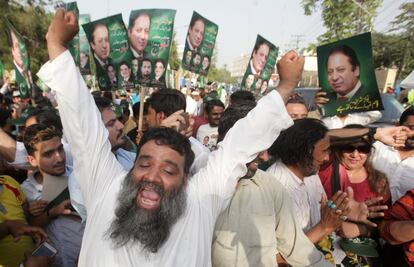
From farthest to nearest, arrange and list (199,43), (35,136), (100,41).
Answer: (199,43), (100,41), (35,136)

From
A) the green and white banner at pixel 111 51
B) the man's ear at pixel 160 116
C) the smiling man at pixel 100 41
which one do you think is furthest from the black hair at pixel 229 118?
the smiling man at pixel 100 41

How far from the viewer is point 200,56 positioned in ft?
25.0

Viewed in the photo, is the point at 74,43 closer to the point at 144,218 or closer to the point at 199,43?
the point at 199,43

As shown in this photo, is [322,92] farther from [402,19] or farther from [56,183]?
[402,19]

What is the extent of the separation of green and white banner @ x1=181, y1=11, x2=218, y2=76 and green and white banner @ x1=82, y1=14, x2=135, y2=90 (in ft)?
6.19

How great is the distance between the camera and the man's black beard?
1769mm

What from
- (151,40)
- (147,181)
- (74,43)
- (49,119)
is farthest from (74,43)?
(147,181)

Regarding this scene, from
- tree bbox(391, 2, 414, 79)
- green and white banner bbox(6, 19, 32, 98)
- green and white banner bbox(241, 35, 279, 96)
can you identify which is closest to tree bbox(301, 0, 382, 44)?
tree bbox(391, 2, 414, 79)

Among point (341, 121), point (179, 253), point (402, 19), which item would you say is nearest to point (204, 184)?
point (179, 253)

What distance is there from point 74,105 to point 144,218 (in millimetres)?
633

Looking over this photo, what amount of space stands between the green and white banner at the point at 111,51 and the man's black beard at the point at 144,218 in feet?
12.6

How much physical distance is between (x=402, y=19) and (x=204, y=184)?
3049 centimetres

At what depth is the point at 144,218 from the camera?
6.03 feet

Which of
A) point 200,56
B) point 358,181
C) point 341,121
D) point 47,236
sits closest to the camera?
point 47,236
